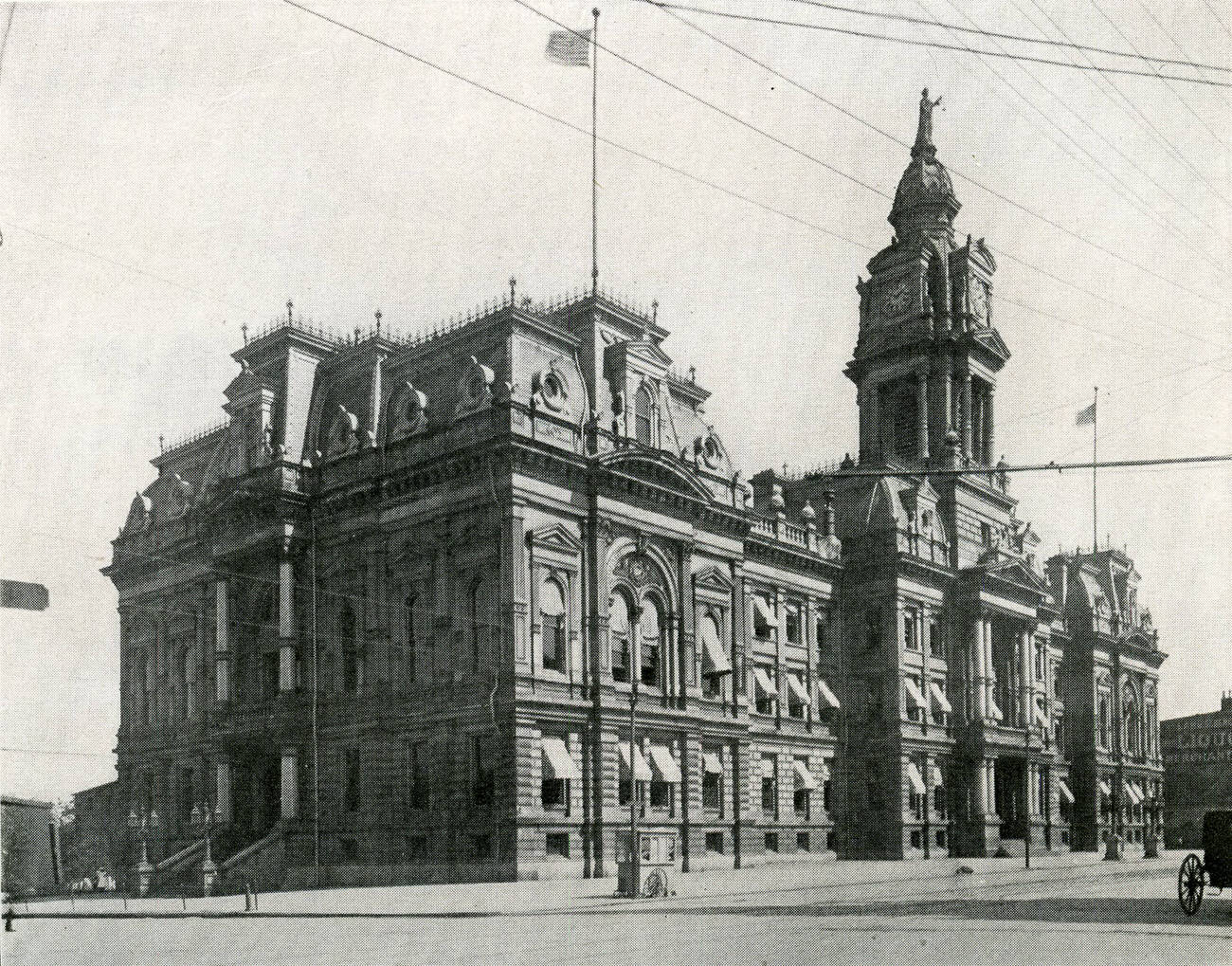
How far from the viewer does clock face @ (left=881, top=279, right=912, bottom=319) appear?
6962cm

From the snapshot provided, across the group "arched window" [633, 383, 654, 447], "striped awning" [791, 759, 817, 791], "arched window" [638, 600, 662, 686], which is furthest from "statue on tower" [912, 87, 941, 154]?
"arched window" [638, 600, 662, 686]

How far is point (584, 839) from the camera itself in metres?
41.7

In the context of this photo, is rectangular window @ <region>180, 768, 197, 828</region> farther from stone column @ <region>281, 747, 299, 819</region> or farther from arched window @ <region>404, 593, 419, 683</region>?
arched window @ <region>404, 593, 419, 683</region>

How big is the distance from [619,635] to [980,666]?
2628 centimetres

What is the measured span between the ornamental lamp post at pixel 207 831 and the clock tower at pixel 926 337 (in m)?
36.0

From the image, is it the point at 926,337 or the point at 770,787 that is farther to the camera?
the point at 926,337

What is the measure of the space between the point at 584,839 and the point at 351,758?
919 centimetres

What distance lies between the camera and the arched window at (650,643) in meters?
46.1

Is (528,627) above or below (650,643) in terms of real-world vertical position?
above

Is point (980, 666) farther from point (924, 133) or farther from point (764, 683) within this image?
point (924, 133)

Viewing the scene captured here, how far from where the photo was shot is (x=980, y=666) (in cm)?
6444

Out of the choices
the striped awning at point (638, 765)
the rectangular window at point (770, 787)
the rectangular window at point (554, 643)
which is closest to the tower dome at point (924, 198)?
the rectangular window at point (770, 787)

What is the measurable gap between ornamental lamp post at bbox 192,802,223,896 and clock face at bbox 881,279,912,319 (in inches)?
1652

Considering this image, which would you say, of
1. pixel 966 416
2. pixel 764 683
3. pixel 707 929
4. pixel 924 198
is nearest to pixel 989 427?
pixel 966 416
